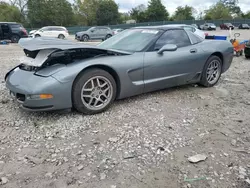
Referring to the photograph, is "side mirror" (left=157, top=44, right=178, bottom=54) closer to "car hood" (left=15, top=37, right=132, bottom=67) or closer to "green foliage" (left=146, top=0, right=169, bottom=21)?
"car hood" (left=15, top=37, right=132, bottom=67)

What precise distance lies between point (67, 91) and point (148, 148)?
1.30 meters

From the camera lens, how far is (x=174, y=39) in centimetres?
432

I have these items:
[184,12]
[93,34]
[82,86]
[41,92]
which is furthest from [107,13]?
[41,92]

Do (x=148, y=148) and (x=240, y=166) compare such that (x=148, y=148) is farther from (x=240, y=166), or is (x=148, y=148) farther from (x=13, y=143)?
(x=13, y=143)

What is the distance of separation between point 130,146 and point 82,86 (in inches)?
43.2

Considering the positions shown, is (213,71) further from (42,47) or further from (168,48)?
(42,47)

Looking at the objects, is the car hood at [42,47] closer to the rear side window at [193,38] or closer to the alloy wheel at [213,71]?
the rear side window at [193,38]

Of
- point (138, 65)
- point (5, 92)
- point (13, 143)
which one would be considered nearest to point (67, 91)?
point (13, 143)

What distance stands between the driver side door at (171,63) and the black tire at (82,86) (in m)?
0.66

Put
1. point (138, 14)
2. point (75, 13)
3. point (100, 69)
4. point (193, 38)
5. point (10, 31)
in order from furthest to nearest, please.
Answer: point (138, 14) < point (75, 13) < point (10, 31) < point (193, 38) < point (100, 69)

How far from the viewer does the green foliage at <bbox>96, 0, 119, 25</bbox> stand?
54.0 m

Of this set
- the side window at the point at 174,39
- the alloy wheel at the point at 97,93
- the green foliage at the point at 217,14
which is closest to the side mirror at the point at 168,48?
the side window at the point at 174,39

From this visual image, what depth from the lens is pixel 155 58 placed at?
3.84 metres

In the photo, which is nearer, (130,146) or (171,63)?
(130,146)
